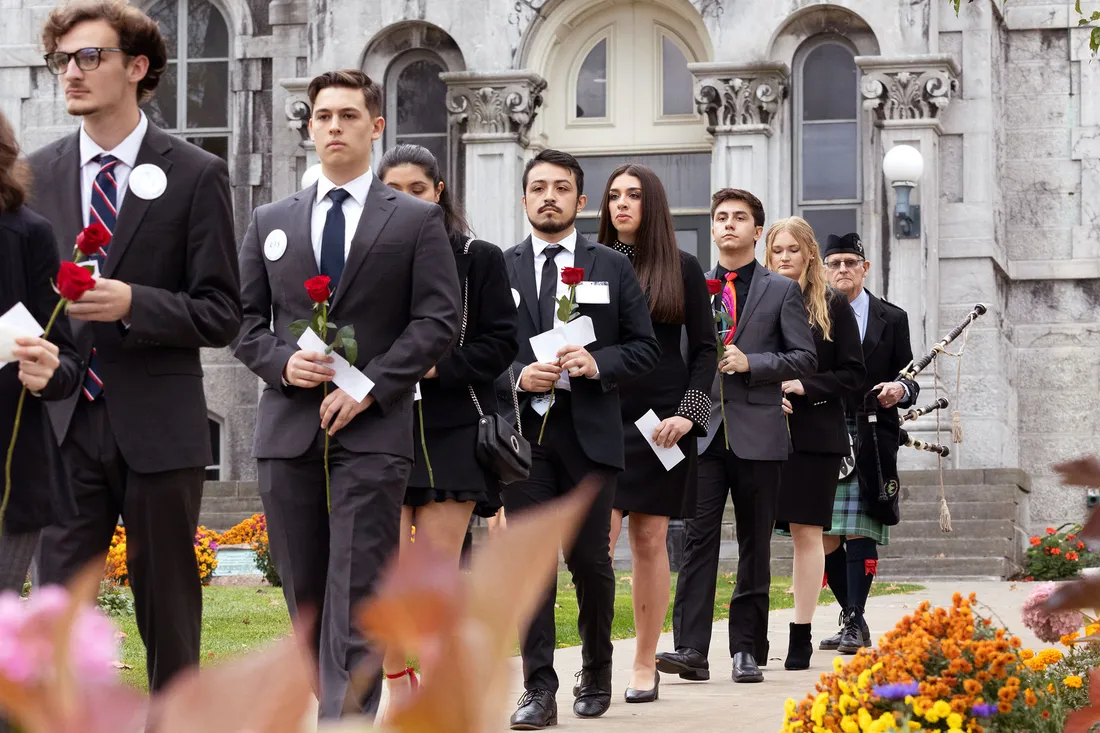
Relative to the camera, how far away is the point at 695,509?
773cm

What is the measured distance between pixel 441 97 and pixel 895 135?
5453 mm

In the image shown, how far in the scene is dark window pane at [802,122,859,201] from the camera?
20.6 metres

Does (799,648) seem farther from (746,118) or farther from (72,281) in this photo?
(746,118)

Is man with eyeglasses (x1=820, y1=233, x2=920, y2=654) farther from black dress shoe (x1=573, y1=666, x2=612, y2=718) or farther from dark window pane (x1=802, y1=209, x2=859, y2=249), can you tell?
dark window pane (x1=802, y1=209, x2=859, y2=249)

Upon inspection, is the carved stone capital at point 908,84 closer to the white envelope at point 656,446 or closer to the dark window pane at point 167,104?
the dark window pane at point 167,104

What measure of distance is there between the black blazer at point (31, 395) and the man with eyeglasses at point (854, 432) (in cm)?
596

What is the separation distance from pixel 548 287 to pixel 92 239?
315cm

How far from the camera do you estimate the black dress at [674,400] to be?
7.38 m

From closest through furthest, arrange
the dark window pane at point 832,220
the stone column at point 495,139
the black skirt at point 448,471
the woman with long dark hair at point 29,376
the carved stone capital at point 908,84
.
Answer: the woman with long dark hair at point 29,376
the black skirt at point 448,471
the carved stone capital at point 908,84
the dark window pane at point 832,220
the stone column at point 495,139

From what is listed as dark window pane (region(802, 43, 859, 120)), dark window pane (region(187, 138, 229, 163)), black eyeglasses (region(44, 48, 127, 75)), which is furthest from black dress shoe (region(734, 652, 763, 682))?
dark window pane (region(187, 138, 229, 163))

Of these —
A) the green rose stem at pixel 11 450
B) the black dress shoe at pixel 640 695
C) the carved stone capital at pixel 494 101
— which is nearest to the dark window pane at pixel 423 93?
the carved stone capital at pixel 494 101

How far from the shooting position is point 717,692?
7.51 m

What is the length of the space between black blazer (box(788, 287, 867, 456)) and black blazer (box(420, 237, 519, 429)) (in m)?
2.89

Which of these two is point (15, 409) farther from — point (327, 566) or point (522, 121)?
point (522, 121)
